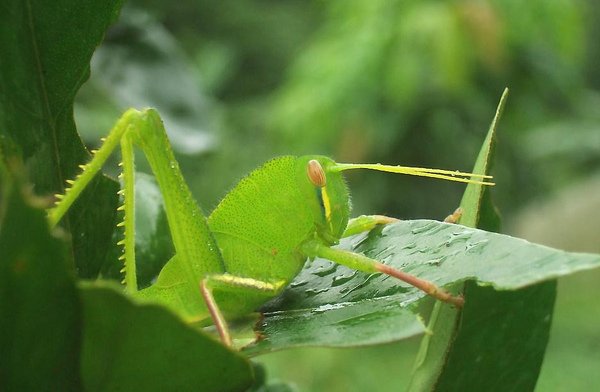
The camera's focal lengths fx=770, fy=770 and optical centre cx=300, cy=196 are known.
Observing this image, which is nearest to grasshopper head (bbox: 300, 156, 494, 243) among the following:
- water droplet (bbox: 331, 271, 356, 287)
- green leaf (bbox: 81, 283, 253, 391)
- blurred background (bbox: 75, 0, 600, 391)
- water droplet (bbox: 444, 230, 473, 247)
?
water droplet (bbox: 331, 271, 356, 287)

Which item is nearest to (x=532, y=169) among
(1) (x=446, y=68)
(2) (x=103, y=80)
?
(1) (x=446, y=68)

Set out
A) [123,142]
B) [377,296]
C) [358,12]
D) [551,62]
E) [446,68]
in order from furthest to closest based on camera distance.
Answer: [551,62] < [358,12] < [446,68] < [123,142] < [377,296]

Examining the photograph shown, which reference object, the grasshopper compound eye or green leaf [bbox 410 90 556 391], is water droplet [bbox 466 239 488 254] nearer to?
green leaf [bbox 410 90 556 391]

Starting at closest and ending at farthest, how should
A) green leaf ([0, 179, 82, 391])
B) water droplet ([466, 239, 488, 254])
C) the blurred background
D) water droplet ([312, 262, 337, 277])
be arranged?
green leaf ([0, 179, 82, 391]), water droplet ([466, 239, 488, 254]), water droplet ([312, 262, 337, 277]), the blurred background

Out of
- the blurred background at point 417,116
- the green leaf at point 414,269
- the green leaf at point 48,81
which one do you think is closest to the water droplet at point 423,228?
the green leaf at point 414,269

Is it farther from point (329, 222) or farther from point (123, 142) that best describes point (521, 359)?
point (123, 142)

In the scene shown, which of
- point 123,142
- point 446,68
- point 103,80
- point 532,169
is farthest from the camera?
point 532,169
